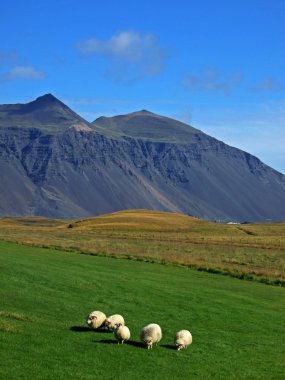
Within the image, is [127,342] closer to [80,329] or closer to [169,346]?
[169,346]

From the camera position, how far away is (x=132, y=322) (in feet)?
86.0

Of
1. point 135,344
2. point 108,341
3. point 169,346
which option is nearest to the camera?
point 135,344

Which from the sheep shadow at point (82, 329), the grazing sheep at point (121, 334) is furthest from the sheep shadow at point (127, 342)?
the sheep shadow at point (82, 329)

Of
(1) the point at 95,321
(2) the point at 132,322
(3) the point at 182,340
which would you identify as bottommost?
(2) the point at 132,322

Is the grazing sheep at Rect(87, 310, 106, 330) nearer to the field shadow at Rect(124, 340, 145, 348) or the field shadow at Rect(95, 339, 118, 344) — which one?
the field shadow at Rect(95, 339, 118, 344)

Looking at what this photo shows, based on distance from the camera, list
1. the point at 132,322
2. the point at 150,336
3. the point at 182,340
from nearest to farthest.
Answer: the point at 150,336 < the point at 182,340 < the point at 132,322

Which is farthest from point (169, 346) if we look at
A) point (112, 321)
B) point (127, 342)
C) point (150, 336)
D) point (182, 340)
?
point (112, 321)

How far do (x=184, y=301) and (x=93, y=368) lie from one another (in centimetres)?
1577

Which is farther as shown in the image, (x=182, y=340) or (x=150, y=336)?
(x=182, y=340)

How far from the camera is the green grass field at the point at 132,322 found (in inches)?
738

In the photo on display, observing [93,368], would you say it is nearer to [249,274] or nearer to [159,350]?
[159,350]

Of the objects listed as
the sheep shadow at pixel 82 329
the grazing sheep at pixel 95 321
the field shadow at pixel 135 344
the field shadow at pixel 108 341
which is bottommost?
the sheep shadow at pixel 82 329

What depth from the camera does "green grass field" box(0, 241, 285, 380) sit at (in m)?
18.7

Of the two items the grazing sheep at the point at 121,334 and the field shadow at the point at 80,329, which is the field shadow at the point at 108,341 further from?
the field shadow at the point at 80,329
